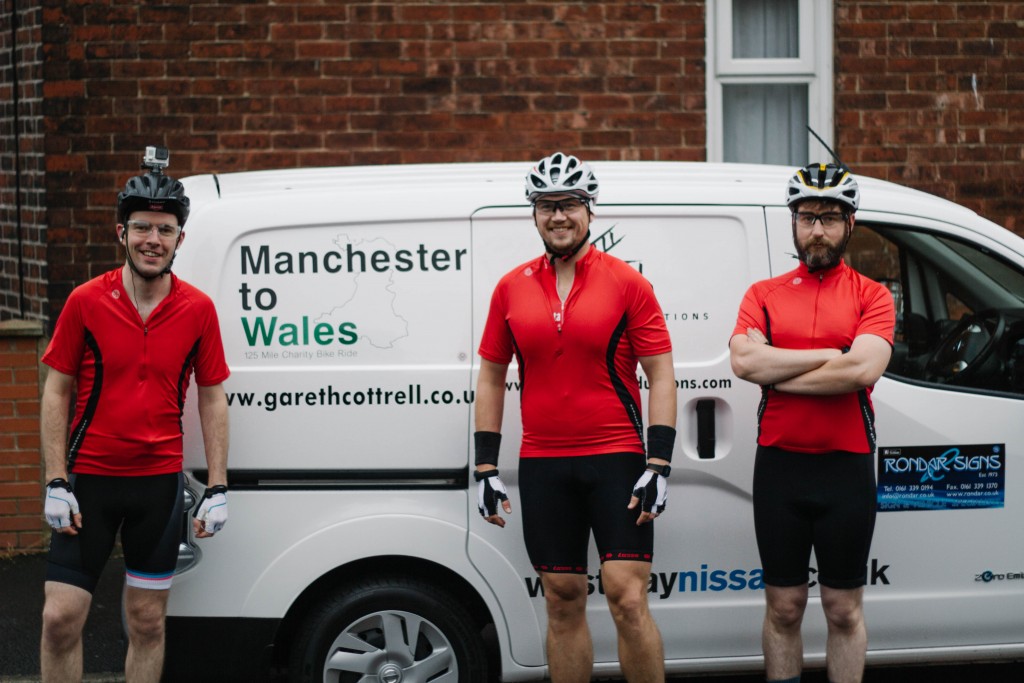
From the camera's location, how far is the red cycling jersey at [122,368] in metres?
4.30

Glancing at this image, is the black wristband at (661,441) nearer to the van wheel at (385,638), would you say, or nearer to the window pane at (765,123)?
the van wheel at (385,638)

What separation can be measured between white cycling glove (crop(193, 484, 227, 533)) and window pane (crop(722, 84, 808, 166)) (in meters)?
4.81

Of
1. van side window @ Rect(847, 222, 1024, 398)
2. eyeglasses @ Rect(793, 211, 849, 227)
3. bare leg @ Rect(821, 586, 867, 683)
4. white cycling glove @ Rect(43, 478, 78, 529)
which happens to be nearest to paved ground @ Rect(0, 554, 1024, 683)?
Result: white cycling glove @ Rect(43, 478, 78, 529)

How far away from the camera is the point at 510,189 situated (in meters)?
4.68

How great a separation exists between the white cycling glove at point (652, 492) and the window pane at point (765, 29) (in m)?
4.51

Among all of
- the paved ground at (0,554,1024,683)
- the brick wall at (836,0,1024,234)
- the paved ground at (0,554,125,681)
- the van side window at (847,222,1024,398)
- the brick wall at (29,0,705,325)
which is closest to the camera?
the van side window at (847,222,1024,398)

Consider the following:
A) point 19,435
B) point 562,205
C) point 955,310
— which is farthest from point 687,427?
point 19,435

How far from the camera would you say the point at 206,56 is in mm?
7719

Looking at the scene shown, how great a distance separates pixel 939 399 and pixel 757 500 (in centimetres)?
79

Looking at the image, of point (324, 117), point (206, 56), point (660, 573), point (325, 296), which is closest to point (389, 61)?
point (324, 117)

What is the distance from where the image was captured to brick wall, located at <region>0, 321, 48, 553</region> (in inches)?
282

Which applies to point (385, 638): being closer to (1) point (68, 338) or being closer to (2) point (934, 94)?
Result: (1) point (68, 338)

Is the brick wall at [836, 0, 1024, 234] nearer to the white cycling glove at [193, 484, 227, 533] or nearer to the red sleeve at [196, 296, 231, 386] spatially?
the red sleeve at [196, 296, 231, 386]

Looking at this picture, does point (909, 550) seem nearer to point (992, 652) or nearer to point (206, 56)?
point (992, 652)
